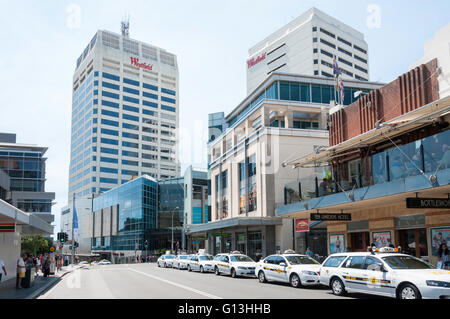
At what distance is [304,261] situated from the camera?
20266 millimetres

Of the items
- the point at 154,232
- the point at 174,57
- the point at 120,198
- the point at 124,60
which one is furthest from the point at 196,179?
the point at 174,57

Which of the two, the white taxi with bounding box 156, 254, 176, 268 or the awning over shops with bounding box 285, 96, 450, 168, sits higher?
the awning over shops with bounding box 285, 96, 450, 168

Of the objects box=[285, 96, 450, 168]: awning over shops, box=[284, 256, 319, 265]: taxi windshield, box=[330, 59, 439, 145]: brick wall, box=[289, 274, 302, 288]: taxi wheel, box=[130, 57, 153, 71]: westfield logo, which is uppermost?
box=[130, 57, 153, 71]: westfield logo

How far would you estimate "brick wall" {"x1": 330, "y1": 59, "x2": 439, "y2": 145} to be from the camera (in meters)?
21.1

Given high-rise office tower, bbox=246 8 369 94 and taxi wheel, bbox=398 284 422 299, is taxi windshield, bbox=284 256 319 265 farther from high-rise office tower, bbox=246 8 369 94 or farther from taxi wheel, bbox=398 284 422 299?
high-rise office tower, bbox=246 8 369 94

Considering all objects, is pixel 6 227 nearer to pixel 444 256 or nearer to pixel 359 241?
pixel 359 241

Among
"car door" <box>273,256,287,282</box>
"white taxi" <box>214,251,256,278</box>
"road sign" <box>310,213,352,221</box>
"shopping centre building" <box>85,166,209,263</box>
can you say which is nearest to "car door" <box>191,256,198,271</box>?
"white taxi" <box>214,251,256,278</box>

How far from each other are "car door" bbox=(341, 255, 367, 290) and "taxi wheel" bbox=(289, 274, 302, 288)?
3.68 m

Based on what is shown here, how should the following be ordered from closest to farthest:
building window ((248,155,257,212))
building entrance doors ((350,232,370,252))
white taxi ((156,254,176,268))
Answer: building entrance doors ((350,232,370,252)), building window ((248,155,257,212)), white taxi ((156,254,176,268))

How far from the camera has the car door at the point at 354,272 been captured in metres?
14.6

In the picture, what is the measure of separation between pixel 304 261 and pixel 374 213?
18.6ft

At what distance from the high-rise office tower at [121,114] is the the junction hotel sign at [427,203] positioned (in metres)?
117

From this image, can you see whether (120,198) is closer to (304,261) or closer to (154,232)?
(154,232)

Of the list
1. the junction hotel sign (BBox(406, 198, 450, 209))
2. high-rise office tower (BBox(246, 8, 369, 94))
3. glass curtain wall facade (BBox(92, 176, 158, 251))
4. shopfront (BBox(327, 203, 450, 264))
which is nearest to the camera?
the junction hotel sign (BBox(406, 198, 450, 209))
